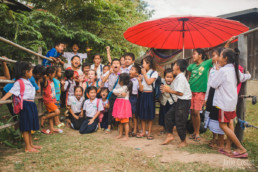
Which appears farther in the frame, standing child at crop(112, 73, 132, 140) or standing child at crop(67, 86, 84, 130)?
standing child at crop(67, 86, 84, 130)

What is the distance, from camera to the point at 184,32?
4.61 metres

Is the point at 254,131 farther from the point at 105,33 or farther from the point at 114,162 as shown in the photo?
the point at 105,33

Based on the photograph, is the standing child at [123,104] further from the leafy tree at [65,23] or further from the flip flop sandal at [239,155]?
the leafy tree at [65,23]

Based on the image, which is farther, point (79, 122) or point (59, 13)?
point (59, 13)

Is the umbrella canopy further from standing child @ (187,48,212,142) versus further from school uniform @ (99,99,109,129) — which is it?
school uniform @ (99,99,109,129)

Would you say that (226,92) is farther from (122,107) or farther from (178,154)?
(122,107)

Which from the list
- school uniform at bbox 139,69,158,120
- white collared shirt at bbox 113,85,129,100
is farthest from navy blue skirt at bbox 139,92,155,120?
white collared shirt at bbox 113,85,129,100

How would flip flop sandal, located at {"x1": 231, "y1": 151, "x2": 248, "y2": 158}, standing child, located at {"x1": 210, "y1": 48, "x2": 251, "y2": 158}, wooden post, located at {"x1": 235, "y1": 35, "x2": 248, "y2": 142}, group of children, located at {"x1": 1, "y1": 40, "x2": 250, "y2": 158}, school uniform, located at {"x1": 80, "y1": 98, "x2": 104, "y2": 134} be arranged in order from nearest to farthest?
flip flop sandal, located at {"x1": 231, "y1": 151, "x2": 248, "y2": 158} → standing child, located at {"x1": 210, "y1": 48, "x2": 251, "y2": 158} → group of children, located at {"x1": 1, "y1": 40, "x2": 250, "y2": 158} → wooden post, located at {"x1": 235, "y1": 35, "x2": 248, "y2": 142} → school uniform, located at {"x1": 80, "y1": 98, "x2": 104, "y2": 134}

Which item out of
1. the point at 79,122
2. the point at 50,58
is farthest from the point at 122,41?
the point at 79,122

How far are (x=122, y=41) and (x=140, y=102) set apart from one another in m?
8.57

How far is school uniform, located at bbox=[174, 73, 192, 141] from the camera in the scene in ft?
11.4

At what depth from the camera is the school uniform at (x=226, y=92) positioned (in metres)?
2.91

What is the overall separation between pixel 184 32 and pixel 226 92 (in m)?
2.22

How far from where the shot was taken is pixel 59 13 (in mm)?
8547
